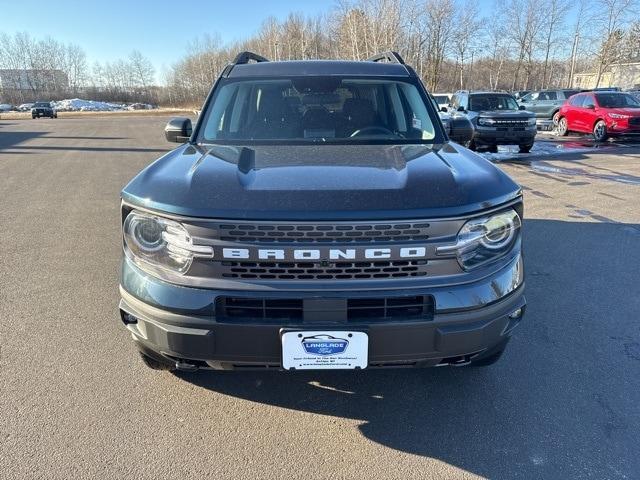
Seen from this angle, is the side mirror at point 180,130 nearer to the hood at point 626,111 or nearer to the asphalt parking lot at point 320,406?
the asphalt parking lot at point 320,406

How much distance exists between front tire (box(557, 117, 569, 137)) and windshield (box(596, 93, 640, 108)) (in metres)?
1.60

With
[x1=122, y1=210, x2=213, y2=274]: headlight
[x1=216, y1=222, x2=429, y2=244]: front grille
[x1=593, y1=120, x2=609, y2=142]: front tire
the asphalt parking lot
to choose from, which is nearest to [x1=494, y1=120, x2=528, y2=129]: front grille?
[x1=593, y1=120, x2=609, y2=142]: front tire

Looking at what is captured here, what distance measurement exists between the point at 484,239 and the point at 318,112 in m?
1.78

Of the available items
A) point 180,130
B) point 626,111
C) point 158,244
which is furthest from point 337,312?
point 626,111

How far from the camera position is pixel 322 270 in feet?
6.58

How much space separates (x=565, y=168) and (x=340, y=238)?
1023cm

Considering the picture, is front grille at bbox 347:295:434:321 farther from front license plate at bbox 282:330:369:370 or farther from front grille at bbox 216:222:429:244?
front grille at bbox 216:222:429:244

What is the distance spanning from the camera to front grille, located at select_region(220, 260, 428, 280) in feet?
6.57

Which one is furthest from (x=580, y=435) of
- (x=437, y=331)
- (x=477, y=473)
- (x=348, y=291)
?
(x=348, y=291)

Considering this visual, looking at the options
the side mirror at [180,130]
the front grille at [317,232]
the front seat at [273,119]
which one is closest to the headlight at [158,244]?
the front grille at [317,232]

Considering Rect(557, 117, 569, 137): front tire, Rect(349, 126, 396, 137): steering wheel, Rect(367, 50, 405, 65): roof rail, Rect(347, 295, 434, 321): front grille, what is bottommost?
A: Rect(557, 117, 569, 137): front tire

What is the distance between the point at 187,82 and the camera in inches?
3605

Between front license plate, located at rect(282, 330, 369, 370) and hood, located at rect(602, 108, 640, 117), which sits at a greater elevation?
hood, located at rect(602, 108, 640, 117)

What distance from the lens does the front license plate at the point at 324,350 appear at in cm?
200
